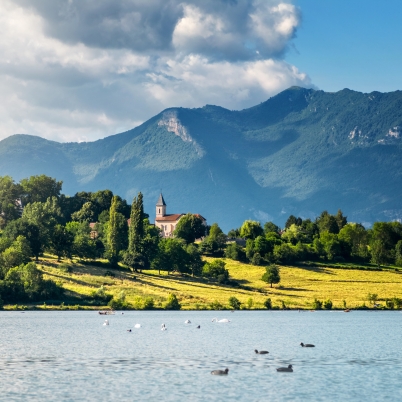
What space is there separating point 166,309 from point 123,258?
3967 centimetres

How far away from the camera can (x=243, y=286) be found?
151750 mm

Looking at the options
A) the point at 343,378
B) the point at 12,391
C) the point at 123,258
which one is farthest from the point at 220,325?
the point at 123,258

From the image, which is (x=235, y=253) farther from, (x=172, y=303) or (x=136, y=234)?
(x=172, y=303)

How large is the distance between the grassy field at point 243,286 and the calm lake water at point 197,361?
34.0m

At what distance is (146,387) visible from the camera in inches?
1709

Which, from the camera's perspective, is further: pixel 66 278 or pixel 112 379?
pixel 66 278

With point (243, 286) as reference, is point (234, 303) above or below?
below

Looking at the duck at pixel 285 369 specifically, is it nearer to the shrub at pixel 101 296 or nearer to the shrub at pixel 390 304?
the shrub at pixel 101 296

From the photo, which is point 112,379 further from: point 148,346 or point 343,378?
point 148,346

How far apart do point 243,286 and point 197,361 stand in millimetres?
96715

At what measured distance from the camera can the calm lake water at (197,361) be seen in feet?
138

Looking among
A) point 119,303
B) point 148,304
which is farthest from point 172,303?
point 119,303

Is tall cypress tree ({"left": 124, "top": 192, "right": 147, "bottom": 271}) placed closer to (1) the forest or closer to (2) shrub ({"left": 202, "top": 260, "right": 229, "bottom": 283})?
(1) the forest

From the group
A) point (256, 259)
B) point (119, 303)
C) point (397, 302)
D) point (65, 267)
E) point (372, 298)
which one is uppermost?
point (256, 259)
